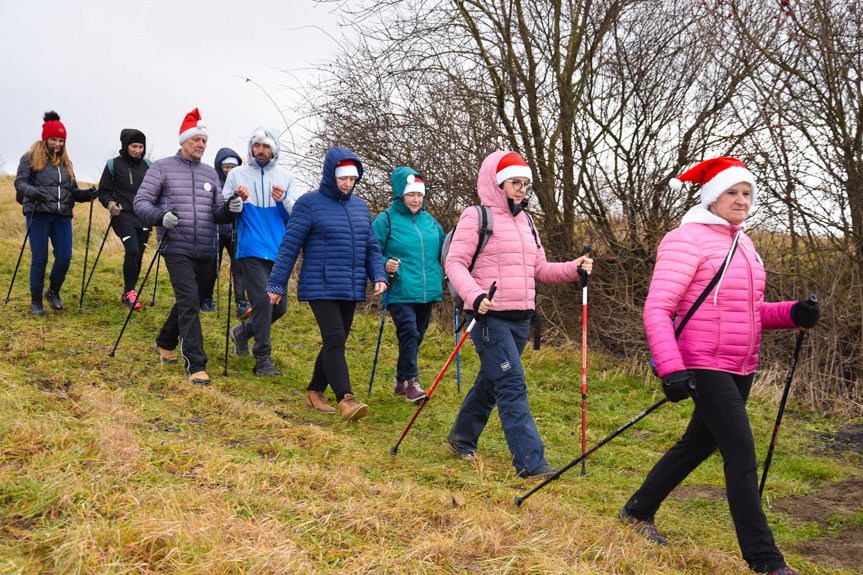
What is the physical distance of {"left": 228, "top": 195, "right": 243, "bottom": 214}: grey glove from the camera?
654cm

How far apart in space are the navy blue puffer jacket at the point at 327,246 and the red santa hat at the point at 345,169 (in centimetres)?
4

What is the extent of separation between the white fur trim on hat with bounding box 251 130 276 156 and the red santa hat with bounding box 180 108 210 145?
437mm

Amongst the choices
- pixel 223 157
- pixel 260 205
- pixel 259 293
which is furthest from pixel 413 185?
pixel 223 157

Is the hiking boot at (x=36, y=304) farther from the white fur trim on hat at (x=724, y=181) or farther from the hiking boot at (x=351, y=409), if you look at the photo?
the white fur trim on hat at (x=724, y=181)

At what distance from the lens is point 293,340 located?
9.25 meters

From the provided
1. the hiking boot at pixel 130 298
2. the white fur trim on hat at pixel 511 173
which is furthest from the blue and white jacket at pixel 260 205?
the white fur trim on hat at pixel 511 173

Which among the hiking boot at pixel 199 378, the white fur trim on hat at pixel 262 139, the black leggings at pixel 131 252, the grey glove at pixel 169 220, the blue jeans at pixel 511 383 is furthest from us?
the black leggings at pixel 131 252

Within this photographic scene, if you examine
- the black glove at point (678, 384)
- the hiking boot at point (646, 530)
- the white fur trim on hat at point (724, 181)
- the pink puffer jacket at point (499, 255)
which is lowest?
the hiking boot at point (646, 530)

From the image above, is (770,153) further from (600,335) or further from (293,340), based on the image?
(293,340)

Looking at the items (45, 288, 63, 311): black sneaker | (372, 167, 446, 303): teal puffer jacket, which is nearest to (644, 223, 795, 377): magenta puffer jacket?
(372, 167, 446, 303): teal puffer jacket

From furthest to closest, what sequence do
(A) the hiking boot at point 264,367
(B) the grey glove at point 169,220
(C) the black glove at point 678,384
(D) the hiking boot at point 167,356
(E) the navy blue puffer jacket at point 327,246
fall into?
(A) the hiking boot at point 264,367 < (D) the hiking boot at point 167,356 < (B) the grey glove at point 169,220 < (E) the navy blue puffer jacket at point 327,246 < (C) the black glove at point 678,384

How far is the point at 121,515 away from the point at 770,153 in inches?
282

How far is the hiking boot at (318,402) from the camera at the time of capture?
6.27 meters

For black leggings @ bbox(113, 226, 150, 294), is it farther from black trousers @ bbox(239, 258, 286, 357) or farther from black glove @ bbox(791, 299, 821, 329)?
black glove @ bbox(791, 299, 821, 329)
